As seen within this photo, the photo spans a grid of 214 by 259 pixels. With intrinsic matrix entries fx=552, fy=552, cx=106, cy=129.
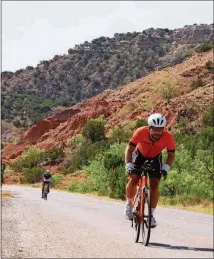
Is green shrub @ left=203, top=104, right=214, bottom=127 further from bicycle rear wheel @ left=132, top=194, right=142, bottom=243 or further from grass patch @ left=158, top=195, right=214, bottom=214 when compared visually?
bicycle rear wheel @ left=132, top=194, right=142, bottom=243

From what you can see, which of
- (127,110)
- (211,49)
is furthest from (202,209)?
(211,49)

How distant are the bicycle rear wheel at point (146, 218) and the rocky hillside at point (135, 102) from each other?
3131 inches

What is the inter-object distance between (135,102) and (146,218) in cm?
10603

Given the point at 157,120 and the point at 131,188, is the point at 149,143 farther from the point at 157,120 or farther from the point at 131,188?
the point at 131,188

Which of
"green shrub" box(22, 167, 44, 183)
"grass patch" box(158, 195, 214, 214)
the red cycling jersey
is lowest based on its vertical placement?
"green shrub" box(22, 167, 44, 183)

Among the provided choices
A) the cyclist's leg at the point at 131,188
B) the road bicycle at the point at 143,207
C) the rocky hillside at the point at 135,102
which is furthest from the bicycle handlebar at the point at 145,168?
the rocky hillside at the point at 135,102

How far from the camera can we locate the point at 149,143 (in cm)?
836

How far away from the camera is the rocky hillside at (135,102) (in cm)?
10150

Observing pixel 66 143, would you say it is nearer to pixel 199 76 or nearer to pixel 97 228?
pixel 199 76

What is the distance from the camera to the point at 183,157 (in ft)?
157

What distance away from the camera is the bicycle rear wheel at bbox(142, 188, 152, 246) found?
7812 millimetres

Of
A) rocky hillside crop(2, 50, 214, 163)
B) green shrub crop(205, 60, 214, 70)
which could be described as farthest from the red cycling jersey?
green shrub crop(205, 60, 214, 70)

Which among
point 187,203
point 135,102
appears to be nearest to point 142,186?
point 187,203

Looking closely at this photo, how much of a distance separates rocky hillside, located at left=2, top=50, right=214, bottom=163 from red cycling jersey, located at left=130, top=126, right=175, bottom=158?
79627 mm
